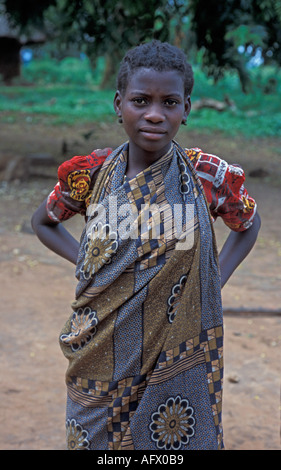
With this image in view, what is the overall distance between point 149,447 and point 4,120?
11.7m

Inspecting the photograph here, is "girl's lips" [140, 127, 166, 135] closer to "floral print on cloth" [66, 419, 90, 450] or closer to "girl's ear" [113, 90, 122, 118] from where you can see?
"girl's ear" [113, 90, 122, 118]

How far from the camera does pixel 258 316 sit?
418 centimetres

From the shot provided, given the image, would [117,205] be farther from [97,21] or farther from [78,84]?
[78,84]

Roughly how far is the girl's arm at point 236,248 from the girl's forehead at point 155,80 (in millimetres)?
565

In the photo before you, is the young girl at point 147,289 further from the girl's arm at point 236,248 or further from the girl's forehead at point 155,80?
the girl's arm at point 236,248

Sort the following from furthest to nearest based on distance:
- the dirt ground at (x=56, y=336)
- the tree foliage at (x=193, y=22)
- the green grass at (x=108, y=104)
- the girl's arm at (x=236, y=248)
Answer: the green grass at (x=108, y=104) → the tree foliage at (x=193, y=22) → the dirt ground at (x=56, y=336) → the girl's arm at (x=236, y=248)

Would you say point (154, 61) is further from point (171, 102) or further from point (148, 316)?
point (148, 316)

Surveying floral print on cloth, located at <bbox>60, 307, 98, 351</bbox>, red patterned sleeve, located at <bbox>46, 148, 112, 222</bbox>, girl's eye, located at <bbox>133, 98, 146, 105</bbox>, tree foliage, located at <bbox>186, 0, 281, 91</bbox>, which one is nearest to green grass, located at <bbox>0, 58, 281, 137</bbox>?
tree foliage, located at <bbox>186, 0, 281, 91</bbox>

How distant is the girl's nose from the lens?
1.48 meters

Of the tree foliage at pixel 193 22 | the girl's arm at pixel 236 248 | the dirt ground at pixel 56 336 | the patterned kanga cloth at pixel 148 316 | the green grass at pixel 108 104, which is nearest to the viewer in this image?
the patterned kanga cloth at pixel 148 316

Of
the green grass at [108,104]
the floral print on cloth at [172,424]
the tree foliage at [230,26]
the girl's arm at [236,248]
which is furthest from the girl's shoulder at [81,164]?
the green grass at [108,104]

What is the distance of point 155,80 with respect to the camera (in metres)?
1.49

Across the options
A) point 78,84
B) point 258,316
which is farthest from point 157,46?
point 78,84

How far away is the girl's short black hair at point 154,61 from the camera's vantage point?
1494 millimetres
